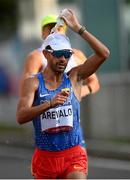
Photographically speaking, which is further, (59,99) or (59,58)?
(59,58)

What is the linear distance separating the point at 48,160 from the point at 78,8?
12.2 m

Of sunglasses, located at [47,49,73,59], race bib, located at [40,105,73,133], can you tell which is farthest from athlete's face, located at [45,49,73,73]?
race bib, located at [40,105,73,133]

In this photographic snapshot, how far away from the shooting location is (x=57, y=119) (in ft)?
22.2

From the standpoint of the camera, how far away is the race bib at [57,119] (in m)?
6.73

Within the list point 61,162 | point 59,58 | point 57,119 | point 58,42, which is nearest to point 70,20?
point 58,42

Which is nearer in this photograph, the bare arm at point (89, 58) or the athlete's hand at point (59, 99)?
the athlete's hand at point (59, 99)

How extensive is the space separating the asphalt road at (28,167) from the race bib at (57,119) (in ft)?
14.7

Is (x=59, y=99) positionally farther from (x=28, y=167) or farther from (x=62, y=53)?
(x=28, y=167)

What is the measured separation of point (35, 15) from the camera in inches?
1232

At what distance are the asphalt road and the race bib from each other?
14.7 feet

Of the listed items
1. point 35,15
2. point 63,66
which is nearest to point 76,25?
point 63,66

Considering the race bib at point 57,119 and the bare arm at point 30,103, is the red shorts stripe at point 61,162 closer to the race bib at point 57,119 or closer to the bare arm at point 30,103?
the race bib at point 57,119

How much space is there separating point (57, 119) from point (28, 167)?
20.8ft

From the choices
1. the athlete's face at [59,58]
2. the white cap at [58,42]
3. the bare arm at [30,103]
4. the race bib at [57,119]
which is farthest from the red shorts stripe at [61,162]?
the white cap at [58,42]
